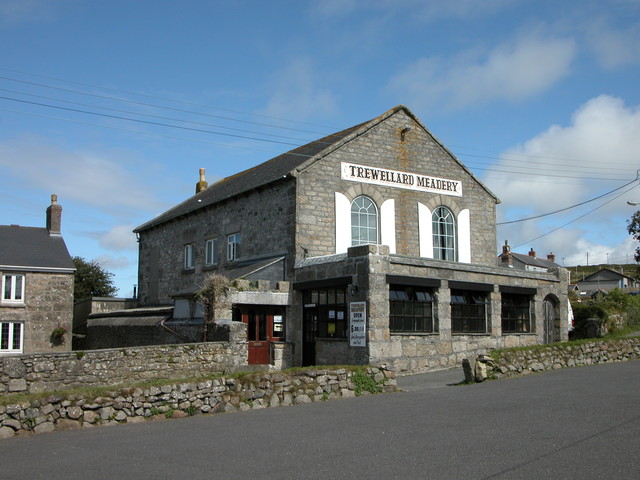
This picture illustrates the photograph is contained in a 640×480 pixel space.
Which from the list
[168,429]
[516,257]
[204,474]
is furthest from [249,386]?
[516,257]

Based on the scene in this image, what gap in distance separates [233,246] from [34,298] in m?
12.9

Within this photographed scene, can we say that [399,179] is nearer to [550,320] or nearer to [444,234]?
[444,234]

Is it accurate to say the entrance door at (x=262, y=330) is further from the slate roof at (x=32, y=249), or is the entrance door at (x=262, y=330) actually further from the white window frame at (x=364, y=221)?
the slate roof at (x=32, y=249)

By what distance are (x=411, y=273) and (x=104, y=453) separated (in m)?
12.4

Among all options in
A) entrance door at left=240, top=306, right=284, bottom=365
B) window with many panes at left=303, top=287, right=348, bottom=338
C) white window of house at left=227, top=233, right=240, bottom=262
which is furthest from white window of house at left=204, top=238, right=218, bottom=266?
window with many panes at left=303, top=287, right=348, bottom=338

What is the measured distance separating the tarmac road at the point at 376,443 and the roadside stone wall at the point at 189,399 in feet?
1.16

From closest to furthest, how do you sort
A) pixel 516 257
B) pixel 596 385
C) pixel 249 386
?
pixel 249 386
pixel 596 385
pixel 516 257

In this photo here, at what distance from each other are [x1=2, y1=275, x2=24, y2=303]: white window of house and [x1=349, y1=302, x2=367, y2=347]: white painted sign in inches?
793

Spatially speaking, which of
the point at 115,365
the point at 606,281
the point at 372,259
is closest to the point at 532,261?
the point at 606,281

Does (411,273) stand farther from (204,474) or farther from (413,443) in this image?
(204,474)

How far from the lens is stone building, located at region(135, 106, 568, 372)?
19.5 m

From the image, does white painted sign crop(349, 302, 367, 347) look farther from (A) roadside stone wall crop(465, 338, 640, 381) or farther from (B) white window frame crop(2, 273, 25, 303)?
(B) white window frame crop(2, 273, 25, 303)

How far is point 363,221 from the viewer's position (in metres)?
23.2

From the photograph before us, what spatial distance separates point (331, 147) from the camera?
22.5m
